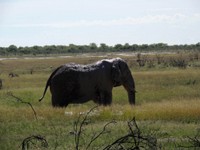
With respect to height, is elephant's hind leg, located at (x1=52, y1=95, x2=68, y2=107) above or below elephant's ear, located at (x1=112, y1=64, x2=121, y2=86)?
below

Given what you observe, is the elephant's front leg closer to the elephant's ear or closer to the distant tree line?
the elephant's ear

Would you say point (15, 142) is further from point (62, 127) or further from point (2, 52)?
point (2, 52)

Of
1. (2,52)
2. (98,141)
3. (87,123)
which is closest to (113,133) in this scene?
(98,141)

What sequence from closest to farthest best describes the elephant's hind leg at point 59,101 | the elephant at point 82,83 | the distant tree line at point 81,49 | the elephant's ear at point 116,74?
the elephant at point 82,83 → the elephant's hind leg at point 59,101 → the elephant's ear at point 116,74 → the distant tree line at point 81,49

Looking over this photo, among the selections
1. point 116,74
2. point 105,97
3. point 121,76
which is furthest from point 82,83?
point 121,76

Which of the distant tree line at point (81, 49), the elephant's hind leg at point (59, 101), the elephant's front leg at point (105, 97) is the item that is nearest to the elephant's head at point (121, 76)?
the elephant's front leg at point (105, 97)

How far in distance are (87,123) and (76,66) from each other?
4249 mm

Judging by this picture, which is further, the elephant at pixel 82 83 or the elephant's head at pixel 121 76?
the elephant's head at pixel 121 76

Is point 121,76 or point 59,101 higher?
point 121,76

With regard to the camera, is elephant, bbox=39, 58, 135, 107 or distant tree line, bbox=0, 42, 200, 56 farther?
distant tree line, bbox=0, 42, 200, 56

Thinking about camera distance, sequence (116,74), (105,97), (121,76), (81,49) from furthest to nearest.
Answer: (81,49)
(121,76)
(116,74)
(105,97)

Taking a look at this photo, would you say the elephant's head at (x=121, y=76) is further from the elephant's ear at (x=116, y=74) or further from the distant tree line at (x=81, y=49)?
the distant tree line at (x=81, y=49)

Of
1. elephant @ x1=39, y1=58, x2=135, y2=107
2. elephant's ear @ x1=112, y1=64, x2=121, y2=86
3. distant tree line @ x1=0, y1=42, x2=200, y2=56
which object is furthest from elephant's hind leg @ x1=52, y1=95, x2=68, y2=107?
distant tree line @ x1=0, y1=42, x2=200, y2=56

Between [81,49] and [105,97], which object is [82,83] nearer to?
[105,97]
